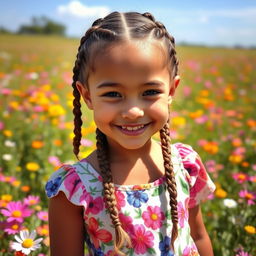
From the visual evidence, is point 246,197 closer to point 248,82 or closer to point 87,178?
point 87,178

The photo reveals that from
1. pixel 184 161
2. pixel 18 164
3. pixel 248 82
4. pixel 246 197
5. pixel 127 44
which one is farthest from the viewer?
pixel 248 82

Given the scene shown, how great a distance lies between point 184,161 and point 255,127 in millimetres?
2420

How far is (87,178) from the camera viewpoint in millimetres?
1314

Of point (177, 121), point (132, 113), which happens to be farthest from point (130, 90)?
point (177, 121)

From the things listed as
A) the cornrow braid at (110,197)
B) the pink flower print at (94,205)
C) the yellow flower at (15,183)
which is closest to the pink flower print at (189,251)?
the cornrow braid at (110,197)

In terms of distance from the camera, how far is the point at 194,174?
1.50 metres

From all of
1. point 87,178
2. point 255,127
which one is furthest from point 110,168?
point 255,127

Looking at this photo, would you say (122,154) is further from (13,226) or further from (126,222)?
(13,226)

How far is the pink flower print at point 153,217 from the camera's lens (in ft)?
4.29

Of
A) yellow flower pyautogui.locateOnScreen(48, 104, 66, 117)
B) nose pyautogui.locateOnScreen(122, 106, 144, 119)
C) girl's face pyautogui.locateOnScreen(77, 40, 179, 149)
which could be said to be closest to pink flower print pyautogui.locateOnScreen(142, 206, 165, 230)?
girl's face pyautogui.locateOnScreen(77, 40, 179, 149)

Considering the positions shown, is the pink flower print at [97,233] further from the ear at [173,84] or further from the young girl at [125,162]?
the ear at [173,84]

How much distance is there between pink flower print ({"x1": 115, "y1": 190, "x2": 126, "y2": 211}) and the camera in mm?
1288

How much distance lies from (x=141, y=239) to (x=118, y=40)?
0.64m

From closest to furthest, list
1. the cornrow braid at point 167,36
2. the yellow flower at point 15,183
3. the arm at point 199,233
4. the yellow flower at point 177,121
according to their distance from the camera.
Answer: the cornrow braid at point 167,36
the arm at point 199,233
the yellow flower at point 15,183
the yellow flower at point 177,121
